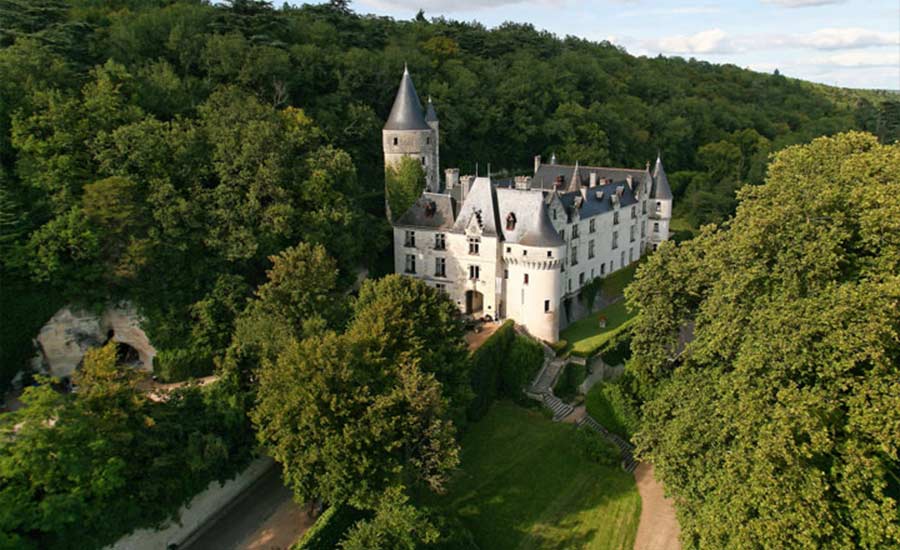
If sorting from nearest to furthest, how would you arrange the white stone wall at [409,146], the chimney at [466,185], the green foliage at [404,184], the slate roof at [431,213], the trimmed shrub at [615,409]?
the trimmed shrub at [615,409], the slate roof at [431,213], the chimney at [466,185], the green foliage at [404,184], the white stone wall at [409,146]

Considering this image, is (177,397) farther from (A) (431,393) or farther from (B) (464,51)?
(B) (464,51)

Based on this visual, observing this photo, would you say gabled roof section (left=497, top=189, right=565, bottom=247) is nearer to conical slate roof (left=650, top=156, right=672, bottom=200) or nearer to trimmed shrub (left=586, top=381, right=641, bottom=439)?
trimmed shrub (left=586, top=381, right=641, bottom=439)

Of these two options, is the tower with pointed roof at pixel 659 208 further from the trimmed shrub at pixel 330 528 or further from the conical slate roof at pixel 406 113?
the trimmed shrub at pixel 330 528

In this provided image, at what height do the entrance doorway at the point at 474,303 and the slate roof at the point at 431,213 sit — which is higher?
the slate roof at the point at 431,213

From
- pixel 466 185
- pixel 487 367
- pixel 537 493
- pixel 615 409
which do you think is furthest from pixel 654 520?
pixel 466 185

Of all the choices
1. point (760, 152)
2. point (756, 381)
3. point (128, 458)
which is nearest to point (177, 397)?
point (128, 458)

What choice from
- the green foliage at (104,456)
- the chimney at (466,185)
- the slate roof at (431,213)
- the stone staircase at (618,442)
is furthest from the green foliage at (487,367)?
the green foliage at (104,456)

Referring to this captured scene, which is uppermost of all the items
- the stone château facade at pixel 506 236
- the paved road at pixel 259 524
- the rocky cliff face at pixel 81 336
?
the stone château facade at pixel 506 236
